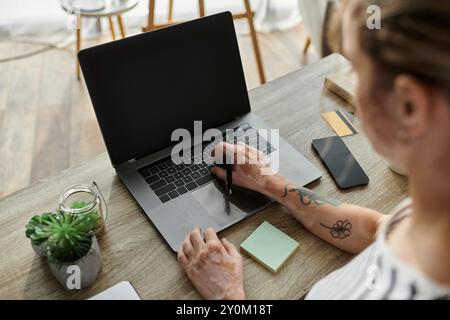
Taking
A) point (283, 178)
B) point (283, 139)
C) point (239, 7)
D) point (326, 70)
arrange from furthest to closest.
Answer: point (239, 7) → point (326, 70) → point (283, 139) → point (283, 178)

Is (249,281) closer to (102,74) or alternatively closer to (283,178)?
(283,178)

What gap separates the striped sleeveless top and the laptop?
0.85 ft

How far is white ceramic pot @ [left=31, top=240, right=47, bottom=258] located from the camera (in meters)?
0.85

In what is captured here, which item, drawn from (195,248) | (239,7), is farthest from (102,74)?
(239,7)

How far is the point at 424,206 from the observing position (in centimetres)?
62

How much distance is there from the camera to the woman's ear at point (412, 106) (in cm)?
50

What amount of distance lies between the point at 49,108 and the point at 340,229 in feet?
6.48

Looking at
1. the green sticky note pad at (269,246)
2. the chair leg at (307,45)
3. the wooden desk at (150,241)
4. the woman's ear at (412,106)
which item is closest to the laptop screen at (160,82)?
the wooden desk at (150,241)

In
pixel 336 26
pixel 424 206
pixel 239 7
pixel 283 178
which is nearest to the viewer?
pixel 424 206

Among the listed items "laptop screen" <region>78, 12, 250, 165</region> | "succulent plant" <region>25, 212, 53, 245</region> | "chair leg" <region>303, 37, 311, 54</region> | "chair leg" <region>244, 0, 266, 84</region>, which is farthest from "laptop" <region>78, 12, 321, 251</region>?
"chair leg" <region>303, 37, 311, 54</region>

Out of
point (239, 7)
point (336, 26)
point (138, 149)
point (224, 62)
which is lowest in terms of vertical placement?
point (239, 7)

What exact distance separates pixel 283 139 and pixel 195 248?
0.41 metres

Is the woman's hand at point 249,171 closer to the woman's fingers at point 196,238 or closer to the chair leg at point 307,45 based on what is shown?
the woman's fingers at point 196,238

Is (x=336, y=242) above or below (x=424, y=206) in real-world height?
below
